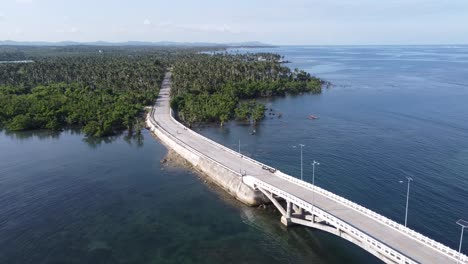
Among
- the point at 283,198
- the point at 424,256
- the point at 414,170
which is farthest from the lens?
the point at 414,170

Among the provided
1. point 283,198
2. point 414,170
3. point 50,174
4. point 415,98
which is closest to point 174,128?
point 50,174

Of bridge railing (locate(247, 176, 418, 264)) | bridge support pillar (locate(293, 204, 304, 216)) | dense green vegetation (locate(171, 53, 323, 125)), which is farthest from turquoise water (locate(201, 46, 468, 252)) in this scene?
bridge railing (locate(247, 176, 418, 264))

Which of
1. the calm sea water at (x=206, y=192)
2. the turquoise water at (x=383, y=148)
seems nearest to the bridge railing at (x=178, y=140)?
the calm sea water at (x=206, y=192)

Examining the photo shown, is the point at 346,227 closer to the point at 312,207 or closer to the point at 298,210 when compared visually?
the point at 312,207

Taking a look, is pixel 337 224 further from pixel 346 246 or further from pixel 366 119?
pixel 366 119

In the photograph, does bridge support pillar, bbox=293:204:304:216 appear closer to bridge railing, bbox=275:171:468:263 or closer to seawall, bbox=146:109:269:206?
bridge railing, bbox=275:171:468:263

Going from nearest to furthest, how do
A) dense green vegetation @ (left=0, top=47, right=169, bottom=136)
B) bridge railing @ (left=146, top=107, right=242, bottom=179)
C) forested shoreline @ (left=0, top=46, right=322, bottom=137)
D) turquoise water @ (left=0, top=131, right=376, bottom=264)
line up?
1. turquoise water @ (left=0, top=131, right=376, bottom=264)
2. bridge railing @ (left=146, top=107, right=242, bottom=179)
3. dense green vegetation @ (left=0, top=47, right=169, bottom=136)
4. forested shoreline @ (left=0, top=46, right=322, bottom=137)
